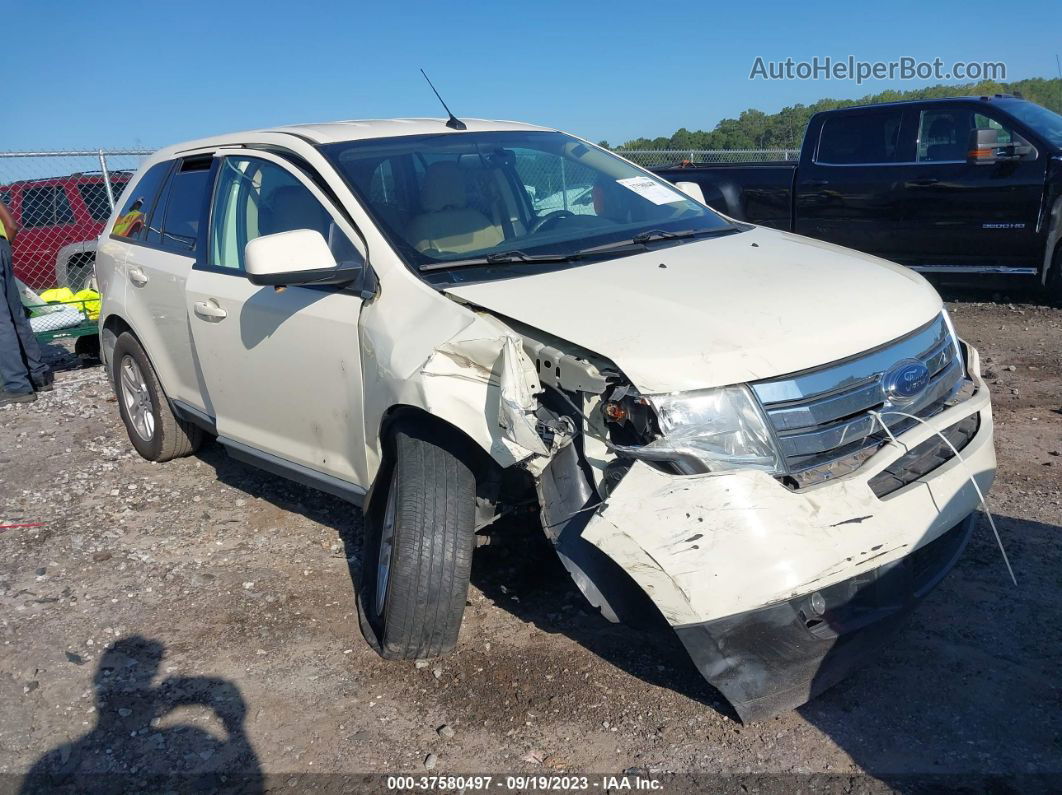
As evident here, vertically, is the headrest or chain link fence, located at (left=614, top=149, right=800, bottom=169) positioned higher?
the headrest

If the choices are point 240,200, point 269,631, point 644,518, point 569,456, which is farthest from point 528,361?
point 240,200

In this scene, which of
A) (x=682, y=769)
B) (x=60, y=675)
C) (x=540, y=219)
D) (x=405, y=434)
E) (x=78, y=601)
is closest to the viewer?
(x=682, y=769)

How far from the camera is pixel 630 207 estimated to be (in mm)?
4020

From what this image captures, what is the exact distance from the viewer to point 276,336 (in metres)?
3.82

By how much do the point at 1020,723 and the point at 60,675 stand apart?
3.34 metres

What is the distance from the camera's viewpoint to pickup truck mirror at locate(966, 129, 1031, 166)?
25.7ft

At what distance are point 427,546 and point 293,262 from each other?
115 cm

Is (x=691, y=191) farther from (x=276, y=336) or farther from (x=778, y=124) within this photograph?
(x=778, y=124)

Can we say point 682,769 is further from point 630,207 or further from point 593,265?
point 630,207

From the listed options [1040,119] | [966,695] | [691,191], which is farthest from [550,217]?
[1040,119]

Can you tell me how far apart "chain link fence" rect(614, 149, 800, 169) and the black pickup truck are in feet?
21.7

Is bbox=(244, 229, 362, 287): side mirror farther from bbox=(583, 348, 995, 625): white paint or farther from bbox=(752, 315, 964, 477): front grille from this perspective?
bbox=(752, 315, 964, 477): front grille

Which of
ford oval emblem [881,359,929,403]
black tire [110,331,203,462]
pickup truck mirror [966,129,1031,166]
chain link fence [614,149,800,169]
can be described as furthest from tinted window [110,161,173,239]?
chain link fence [614,149,800,169]

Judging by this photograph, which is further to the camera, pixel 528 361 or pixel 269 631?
pixel 269 631
